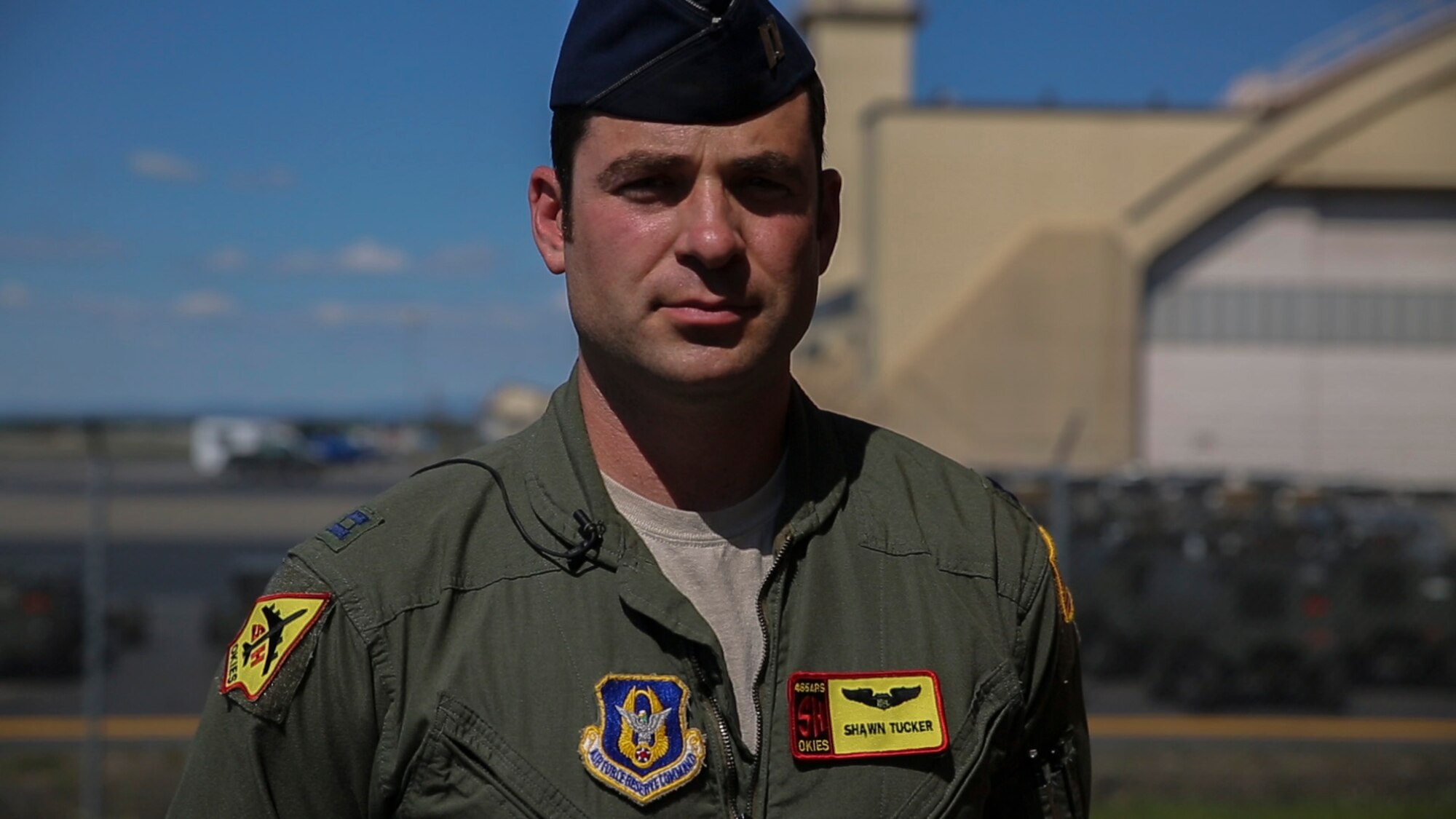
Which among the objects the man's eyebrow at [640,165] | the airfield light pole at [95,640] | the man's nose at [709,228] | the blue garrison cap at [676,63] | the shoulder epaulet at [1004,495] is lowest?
the airfield light pole at [95,640]

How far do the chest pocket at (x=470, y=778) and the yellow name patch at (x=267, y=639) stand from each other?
206 millimetres

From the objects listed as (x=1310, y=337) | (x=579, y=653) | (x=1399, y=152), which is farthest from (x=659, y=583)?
(x=1399, y=152)

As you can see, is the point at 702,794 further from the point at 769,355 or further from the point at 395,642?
the point at 769,355

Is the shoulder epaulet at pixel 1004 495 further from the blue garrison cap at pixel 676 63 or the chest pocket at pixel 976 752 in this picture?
the blue garrison cap at pixel 676 63

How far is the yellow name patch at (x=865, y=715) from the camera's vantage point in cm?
193

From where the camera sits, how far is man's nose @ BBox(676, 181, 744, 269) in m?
1.89

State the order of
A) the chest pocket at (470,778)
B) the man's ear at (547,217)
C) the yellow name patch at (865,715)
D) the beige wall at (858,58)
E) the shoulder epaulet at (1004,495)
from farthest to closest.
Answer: the beige wall at (858,58) → the shoulder epaulet at (1004,495) → the man's ear at (547,217) → the yellow name patch at (865,715) → the chest pocket at (470,778)

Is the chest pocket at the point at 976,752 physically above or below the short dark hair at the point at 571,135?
below

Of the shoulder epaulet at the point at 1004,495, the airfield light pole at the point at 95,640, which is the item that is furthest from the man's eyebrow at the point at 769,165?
the airfield light pole at the point at 95,640

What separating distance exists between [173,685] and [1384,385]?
3711 cm

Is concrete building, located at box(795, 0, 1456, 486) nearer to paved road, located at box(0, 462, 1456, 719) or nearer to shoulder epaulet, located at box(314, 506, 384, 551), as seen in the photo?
paved road, located at box(0, 462, 1456, 719)

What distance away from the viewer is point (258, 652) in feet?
6.10

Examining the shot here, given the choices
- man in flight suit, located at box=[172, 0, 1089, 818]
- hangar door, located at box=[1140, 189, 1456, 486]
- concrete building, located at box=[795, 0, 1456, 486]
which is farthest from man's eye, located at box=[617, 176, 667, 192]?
hangar door, located at box=[1140, 189, 1456, 486]

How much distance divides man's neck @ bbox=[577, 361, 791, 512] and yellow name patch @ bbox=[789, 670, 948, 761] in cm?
31
